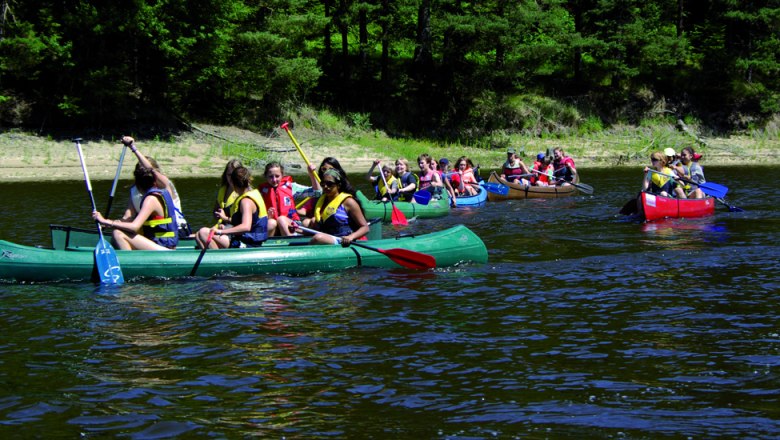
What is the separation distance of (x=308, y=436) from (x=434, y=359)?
6.21ft

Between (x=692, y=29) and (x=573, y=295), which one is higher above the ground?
(x=692, y=29)

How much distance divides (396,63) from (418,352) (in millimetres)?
33538

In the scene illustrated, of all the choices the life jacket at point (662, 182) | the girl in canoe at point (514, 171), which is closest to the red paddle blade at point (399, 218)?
the life jacket at point (662, 182)

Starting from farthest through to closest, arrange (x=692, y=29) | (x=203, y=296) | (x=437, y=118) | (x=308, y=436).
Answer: (x=692, y=29), (x=437, y=118), (x=203, y=296), (x=308, y=436)

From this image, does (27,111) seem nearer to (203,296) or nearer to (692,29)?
(203,296)

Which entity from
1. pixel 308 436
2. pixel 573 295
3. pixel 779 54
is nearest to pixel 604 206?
pixel 573 295

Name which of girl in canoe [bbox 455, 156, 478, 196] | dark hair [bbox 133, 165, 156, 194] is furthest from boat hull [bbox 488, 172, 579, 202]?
dark hair [bbox 133, 165, 156, 194]

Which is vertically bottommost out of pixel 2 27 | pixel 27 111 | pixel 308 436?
pixel 308 436

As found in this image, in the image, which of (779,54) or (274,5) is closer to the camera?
(274,5)

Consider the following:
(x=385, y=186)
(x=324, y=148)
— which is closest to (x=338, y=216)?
(x=385, y=186)

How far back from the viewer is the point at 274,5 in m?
34.3

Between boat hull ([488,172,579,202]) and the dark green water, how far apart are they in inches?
361

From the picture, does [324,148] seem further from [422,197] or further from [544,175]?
[422,197]

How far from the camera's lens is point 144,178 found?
10.2 meters
